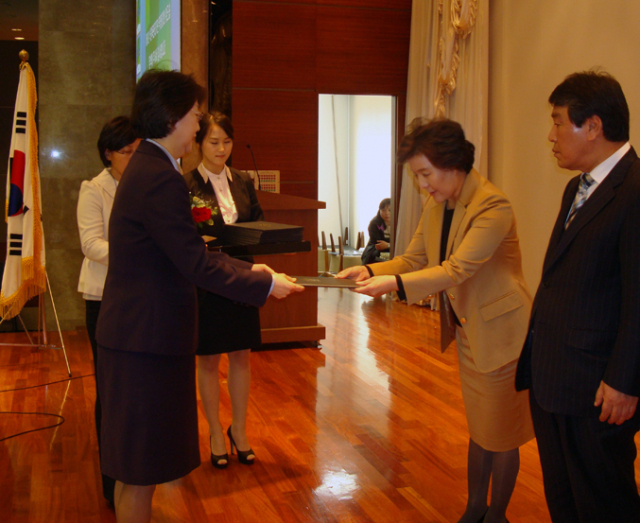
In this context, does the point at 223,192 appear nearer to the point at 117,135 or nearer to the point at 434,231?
the point at 117,135

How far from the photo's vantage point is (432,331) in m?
5.86

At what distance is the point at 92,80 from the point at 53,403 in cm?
363

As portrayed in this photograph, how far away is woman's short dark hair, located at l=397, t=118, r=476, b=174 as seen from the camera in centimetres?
209

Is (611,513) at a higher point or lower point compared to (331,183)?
lower

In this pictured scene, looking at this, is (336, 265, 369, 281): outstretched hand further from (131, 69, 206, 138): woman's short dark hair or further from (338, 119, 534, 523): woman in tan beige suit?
(131, 69, 206, 138): woman's short dark hair

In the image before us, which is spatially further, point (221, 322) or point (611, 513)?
point (221, 322)

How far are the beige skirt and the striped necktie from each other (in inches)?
22.6

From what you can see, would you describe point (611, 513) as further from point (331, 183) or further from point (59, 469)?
point (331, 183)

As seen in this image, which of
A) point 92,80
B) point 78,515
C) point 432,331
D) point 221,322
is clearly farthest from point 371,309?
point 78,515

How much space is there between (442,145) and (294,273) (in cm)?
296

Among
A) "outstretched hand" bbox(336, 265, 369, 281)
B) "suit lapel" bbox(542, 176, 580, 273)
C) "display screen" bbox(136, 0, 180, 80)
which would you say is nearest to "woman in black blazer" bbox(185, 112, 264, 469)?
"outstretched hand" bbox(336, 265, 369, 281)

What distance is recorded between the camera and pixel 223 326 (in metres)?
2.84

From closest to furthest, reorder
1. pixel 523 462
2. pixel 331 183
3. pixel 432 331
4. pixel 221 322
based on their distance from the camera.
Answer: pixel 221 322 → pixel 523 462 → pixel 432 331 → pixel 331 183

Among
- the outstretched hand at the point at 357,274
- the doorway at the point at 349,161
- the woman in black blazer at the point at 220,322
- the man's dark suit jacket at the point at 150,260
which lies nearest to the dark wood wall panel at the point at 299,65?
the doorway at the point at 349,161
